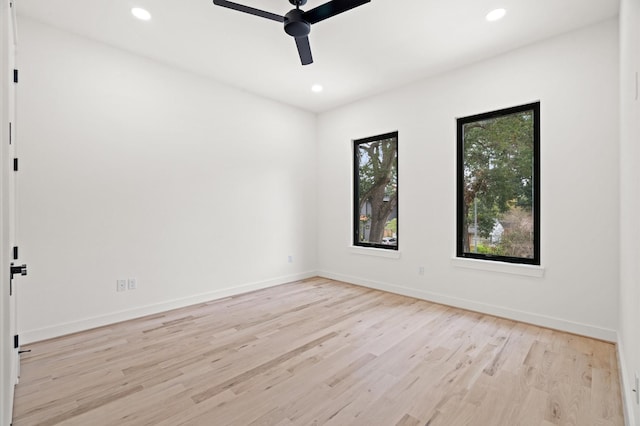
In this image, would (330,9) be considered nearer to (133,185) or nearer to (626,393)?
(133,185)

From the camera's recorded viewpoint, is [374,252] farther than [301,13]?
Yes

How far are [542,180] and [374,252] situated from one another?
2262mm

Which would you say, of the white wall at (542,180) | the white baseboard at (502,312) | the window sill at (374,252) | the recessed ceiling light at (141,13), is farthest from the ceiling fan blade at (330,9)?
the white baseboard at (502,312)

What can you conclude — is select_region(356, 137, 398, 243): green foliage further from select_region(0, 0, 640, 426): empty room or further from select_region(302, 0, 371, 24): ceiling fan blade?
select_region(302, 0, 371, 24): ceiling fan blade

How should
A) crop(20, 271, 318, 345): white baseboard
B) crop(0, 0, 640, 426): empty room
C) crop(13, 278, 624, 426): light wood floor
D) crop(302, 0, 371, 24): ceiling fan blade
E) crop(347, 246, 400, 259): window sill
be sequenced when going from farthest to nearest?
1. crop(347, 246, 400, 259): window sill
2. crop(20, 271, 318, 345): white baseboard
3. crop(302, 0, 371, 24): ceiling fan blade
4. crop(0, 0, 640, 426): empty room
5. crop(13, 278, 624, 426): light wood floor

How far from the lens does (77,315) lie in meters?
3.07

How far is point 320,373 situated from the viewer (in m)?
2.29

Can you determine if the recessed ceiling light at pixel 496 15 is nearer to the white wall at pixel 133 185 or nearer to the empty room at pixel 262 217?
the empty room at pixel 262 217

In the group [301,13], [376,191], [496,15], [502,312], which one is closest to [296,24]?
[301,13]

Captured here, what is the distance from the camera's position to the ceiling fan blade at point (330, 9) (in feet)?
7.35

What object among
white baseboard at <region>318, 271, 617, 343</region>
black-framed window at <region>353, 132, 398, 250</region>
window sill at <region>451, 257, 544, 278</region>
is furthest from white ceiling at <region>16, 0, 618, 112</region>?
white baseboard at <region>318, 271, 617, 343</region>

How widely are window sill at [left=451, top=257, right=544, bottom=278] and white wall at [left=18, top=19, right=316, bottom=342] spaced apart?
2592mm

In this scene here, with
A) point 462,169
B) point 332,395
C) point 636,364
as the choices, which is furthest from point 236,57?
point 636,364

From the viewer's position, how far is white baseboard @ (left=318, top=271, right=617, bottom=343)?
2877 mm
